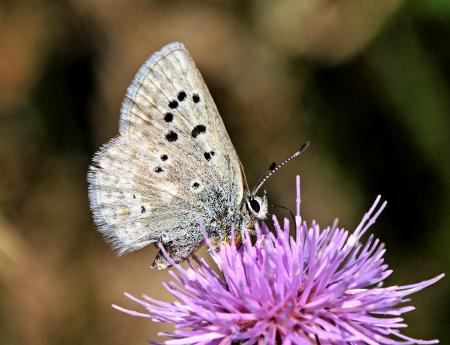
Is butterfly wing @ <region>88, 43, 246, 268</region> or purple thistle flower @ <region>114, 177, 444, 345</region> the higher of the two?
butterfly wing @ <region>88, 43, 246, 268</region>

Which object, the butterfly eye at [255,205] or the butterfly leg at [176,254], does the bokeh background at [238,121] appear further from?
the butterfly leg at [176,254]

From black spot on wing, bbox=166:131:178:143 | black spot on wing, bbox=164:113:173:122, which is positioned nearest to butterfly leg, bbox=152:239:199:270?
black spot on wing, bbox=166:131:178:143

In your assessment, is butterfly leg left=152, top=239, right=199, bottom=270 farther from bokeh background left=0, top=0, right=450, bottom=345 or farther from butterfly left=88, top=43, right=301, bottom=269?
bokeh background left=0, top=0, right=450, bottom=345

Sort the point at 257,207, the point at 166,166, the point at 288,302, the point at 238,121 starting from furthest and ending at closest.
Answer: the point at 238,121
the point at 166,166
the point at 257,207
the point at 288,302

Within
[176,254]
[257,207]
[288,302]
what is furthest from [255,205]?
[288,302]

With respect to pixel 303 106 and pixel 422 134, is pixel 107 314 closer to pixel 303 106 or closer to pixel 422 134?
pixel 303 106

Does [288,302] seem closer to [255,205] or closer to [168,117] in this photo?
[255,205]
